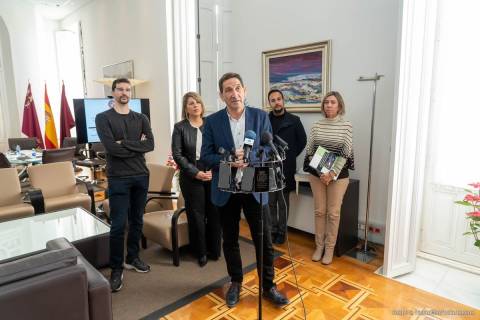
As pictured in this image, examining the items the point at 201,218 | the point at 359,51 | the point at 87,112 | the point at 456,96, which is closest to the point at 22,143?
the point at 87,112

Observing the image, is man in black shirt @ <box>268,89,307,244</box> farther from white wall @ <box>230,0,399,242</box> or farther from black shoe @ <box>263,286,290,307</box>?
black shoe @ <box>263,286,290,307</box>

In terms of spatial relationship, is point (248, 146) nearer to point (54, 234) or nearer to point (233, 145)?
point (233, 145)

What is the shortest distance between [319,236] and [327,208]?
29 cm

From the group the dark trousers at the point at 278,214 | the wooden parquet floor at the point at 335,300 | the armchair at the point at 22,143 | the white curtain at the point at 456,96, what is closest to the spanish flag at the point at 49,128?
the armchair at the point at 22,143

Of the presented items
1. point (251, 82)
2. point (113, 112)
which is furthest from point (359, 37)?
point (113, 112)

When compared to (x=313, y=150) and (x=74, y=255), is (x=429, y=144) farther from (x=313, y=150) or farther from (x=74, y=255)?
(x=74, y=255)

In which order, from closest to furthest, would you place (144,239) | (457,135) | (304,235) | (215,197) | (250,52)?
(215,197) → (457,135) → (144,239) → (304,235) → (250,52)

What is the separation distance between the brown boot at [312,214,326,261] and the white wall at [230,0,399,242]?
564 mm

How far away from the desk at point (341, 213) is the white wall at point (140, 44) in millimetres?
1940

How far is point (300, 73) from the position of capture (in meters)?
3.62

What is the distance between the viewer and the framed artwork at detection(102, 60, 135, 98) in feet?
17.9

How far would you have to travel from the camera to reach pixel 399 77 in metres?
2.46

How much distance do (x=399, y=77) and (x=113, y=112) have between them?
85.1 inches

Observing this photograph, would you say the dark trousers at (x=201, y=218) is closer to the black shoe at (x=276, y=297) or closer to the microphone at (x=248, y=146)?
the black shoe at (x=276, y=297)
